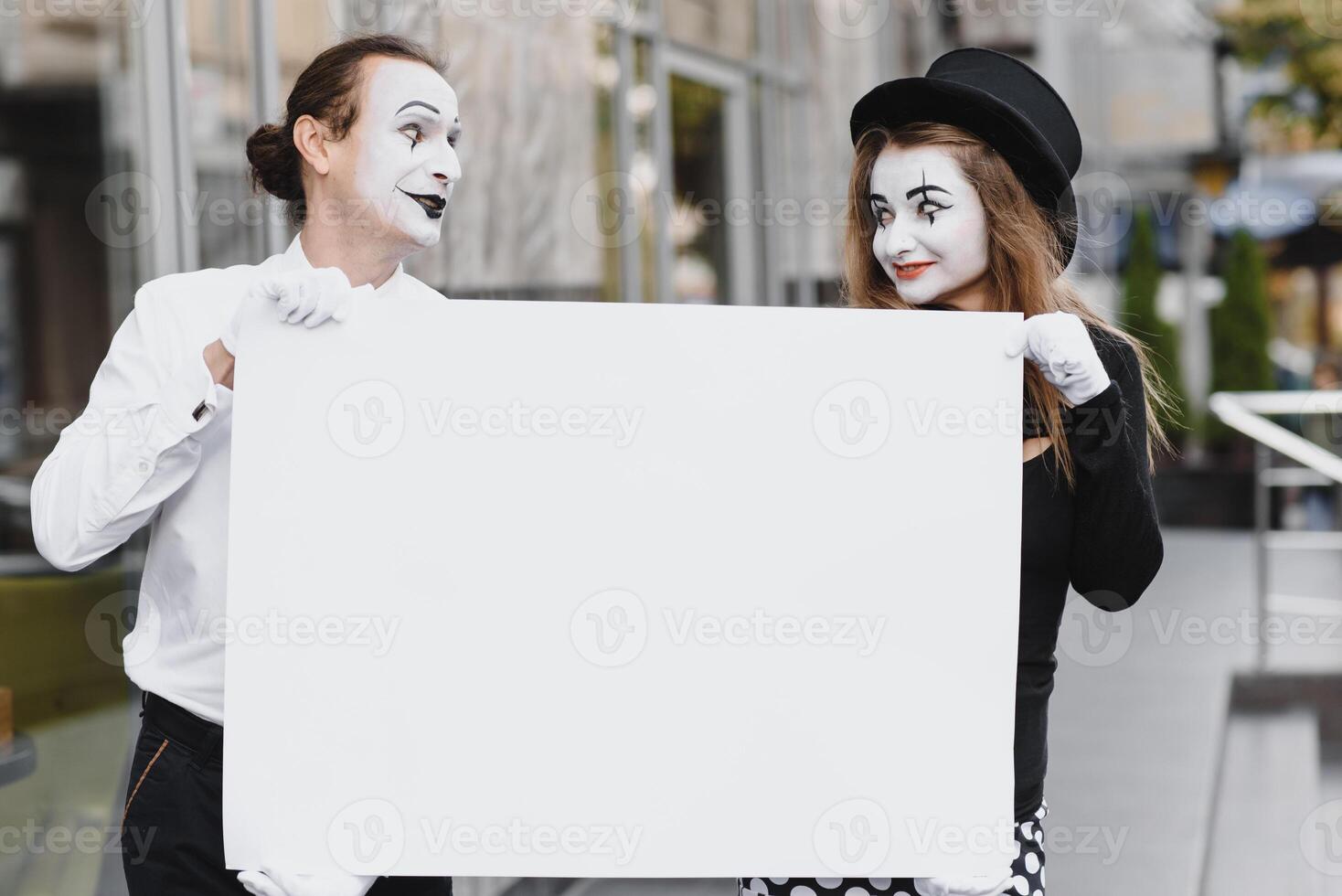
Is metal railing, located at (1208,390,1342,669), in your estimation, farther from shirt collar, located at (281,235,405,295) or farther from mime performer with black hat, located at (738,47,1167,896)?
shirt collar, located at (281,235,405,295)

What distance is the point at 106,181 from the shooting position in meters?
3.02

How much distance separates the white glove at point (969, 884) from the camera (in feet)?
4.63

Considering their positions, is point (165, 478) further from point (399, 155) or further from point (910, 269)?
point (910, 269)

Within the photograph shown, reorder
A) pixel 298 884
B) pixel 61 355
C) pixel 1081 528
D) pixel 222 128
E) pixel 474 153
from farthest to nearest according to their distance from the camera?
pixel 61 355, pixel 474 153, pixel 222 128, pixel 1081 528, pixel 298 884

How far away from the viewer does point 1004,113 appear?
156cm

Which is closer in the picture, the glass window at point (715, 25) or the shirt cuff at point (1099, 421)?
the shirt cuff at point (1099, 421)

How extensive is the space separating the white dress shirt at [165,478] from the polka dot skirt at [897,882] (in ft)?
2.29

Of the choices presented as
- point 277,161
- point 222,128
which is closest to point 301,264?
point 277,161

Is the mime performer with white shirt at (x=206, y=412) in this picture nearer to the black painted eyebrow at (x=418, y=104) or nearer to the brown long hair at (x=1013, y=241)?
the black painted eyebrow at (x=418, y=104)

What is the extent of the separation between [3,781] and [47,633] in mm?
681

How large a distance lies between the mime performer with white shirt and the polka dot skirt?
0.45 meters

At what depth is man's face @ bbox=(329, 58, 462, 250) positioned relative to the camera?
1.59m

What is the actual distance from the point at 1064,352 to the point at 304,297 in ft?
2.63

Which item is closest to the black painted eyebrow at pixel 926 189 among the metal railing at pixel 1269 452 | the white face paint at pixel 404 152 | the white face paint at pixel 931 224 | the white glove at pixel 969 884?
the white face paint at pixel 931 224
